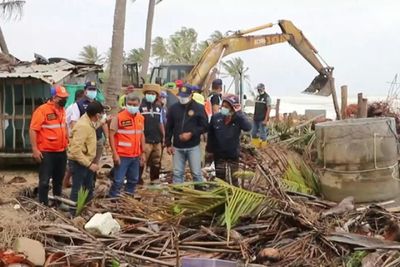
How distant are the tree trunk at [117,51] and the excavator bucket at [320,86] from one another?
5.03 meters

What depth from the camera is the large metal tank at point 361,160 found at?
7676 millimetres

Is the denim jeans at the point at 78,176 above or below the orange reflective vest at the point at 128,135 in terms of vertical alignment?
below

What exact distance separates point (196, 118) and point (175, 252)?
2841 millimetres

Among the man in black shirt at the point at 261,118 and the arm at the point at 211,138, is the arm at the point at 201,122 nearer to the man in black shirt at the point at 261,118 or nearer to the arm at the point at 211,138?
the arm at the point at 211,138

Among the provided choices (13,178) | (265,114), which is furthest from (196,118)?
(265,114)

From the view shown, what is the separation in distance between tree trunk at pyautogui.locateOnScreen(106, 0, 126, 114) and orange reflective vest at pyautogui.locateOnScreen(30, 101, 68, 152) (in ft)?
24.4

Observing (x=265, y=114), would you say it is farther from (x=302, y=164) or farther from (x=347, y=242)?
(x=347, y=242)

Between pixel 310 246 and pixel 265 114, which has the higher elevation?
pixel 265 114

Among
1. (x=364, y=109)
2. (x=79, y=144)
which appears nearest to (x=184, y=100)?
(x=79, y=144)

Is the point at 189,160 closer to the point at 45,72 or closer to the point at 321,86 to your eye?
the point at 45,72

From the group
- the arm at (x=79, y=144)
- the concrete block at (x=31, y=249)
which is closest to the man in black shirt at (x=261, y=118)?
the arm at (x=79, y=144)

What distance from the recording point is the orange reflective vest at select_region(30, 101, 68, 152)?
24.7ft

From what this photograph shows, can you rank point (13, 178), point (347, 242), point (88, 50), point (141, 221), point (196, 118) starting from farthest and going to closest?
point (88, 50) < point (13, 178) < point (196, 118) < point (141, 221) < point (347, 242)

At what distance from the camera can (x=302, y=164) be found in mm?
8531
